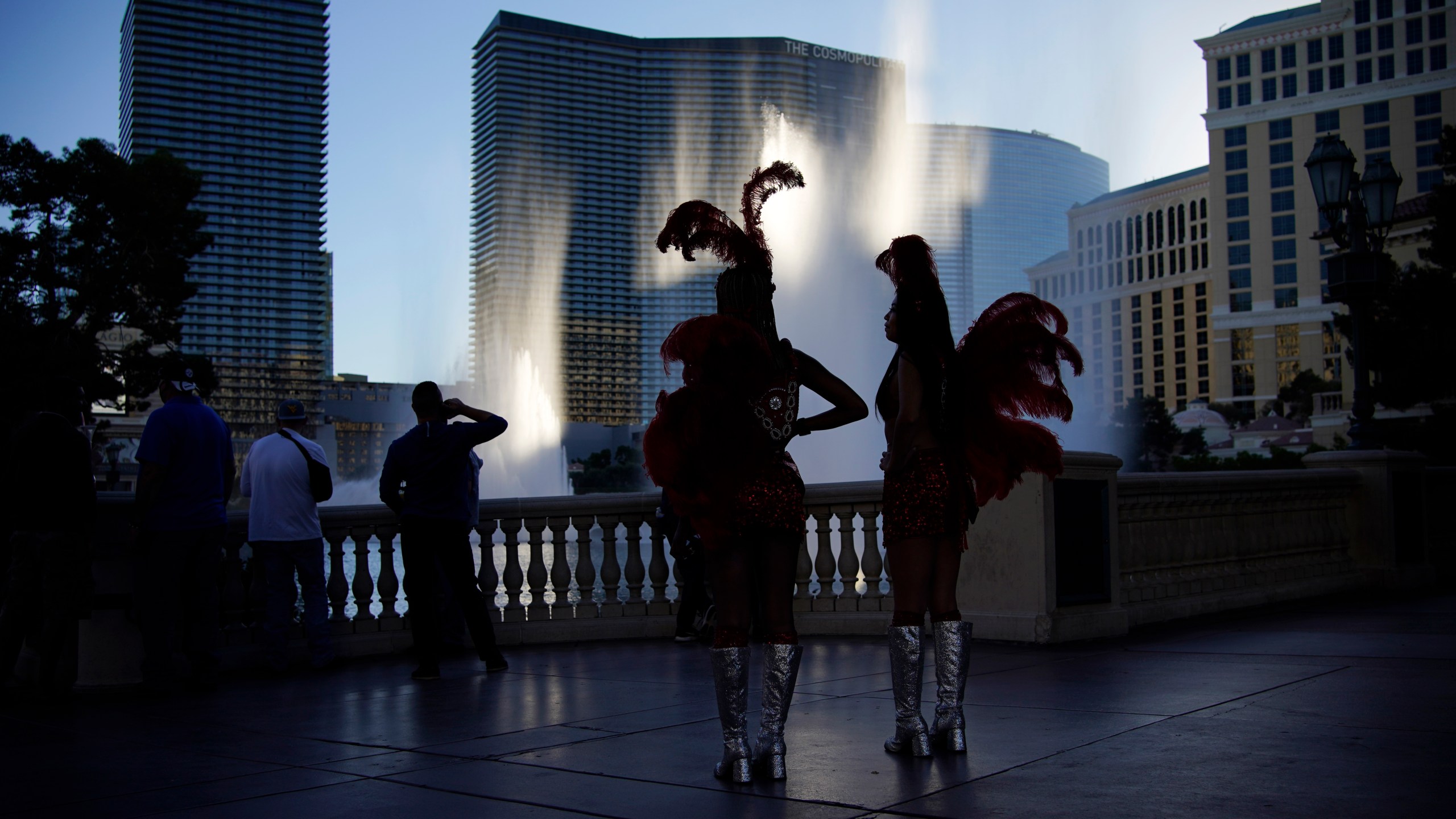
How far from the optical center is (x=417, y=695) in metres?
6.81

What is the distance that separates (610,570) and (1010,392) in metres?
5.02

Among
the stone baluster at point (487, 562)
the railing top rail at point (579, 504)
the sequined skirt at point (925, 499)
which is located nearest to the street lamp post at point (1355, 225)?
the railing top rail at point (579, 504)

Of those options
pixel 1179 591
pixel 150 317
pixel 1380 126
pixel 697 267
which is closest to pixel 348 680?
pixel 1179 591

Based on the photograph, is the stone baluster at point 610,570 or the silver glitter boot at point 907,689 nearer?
the silver glitter boot at point 907,689

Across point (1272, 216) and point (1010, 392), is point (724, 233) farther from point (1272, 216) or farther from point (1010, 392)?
point (1272, 216)

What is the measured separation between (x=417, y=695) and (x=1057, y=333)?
402 centimetres

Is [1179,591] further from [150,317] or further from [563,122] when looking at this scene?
[563,122]

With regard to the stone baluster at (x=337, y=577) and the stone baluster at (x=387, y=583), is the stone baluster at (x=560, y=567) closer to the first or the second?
the stone baluster at (x=387, y=583)

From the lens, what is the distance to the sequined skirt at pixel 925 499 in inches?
187

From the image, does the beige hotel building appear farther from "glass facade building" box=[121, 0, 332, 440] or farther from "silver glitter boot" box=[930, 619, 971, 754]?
"silver glitter boot" box=[930, 619, 971, 754]

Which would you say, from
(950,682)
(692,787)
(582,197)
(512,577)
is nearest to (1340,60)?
(582,197)

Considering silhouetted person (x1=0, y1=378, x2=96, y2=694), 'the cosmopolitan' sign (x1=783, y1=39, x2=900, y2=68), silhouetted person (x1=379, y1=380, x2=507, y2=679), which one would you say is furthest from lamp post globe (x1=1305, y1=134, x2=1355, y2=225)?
'the cosmopolitan' sign (x1=783, y1=39, x2=900, y2=68)

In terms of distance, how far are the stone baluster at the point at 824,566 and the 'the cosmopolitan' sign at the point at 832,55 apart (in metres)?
71.6

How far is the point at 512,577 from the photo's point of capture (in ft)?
30.5
